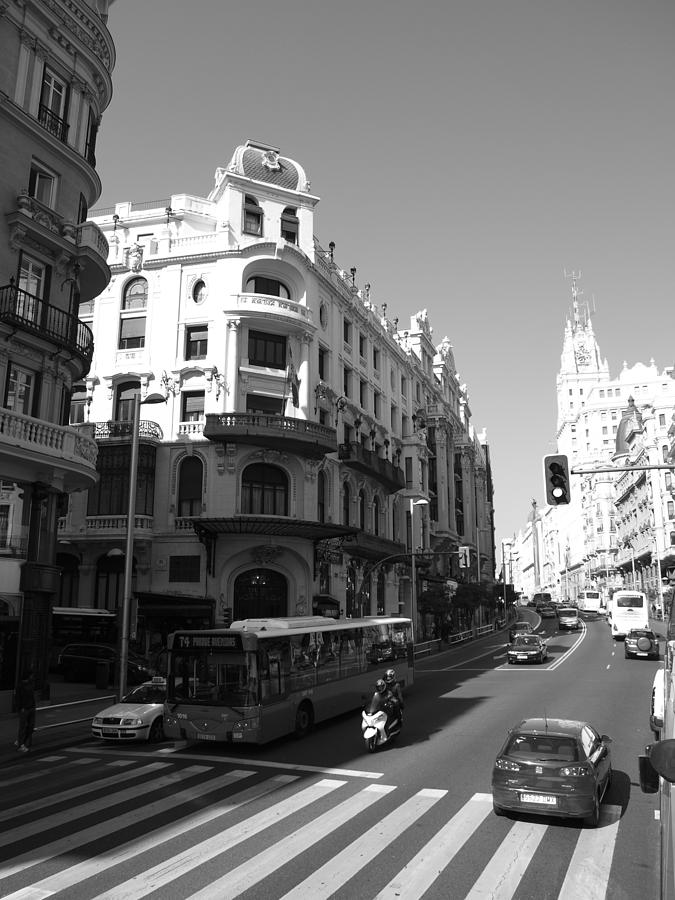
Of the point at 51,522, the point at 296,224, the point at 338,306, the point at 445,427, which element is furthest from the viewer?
the point at 445,427

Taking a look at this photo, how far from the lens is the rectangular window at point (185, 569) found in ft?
129

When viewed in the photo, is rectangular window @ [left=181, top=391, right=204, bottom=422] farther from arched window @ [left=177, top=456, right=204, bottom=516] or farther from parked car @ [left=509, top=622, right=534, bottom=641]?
parked car @ [left=509, top=622, right=534, bottom=641]

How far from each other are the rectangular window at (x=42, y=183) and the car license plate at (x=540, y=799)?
24.3m

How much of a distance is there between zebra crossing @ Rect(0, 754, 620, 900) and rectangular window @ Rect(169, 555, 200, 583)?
25.3 m

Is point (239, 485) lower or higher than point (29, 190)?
lower

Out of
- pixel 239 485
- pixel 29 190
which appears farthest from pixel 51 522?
pixel 239 485

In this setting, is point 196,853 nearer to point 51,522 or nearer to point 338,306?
point 51,522

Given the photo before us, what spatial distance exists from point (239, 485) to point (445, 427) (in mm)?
40766

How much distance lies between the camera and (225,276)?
4238 centimetres

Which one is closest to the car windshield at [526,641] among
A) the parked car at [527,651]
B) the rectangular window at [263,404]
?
the parked car at [527,651]

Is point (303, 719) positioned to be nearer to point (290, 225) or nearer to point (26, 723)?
Answer: point (26, 723)

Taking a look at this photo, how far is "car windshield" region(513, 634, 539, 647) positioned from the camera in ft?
123

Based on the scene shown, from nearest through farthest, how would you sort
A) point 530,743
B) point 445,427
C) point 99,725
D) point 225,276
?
1. point 530,743
2. point 99,725
3. point 225,276
4. point 445,427

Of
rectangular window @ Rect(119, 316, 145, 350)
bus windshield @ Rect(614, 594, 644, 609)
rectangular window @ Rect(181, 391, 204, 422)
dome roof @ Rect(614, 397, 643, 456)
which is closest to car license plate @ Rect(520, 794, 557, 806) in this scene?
rectangular window @ Rect(181, 391, 204, 422)
